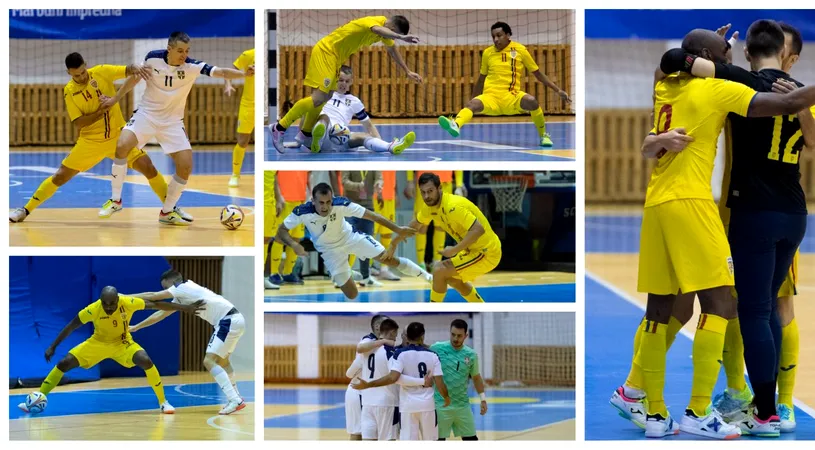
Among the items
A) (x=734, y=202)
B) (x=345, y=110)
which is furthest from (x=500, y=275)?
(x=734, y=202)

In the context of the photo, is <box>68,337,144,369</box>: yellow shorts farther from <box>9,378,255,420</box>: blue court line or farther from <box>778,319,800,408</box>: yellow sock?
<box>778,319,800,408</box>: yellow sock

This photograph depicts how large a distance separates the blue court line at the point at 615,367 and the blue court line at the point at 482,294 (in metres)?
0.56

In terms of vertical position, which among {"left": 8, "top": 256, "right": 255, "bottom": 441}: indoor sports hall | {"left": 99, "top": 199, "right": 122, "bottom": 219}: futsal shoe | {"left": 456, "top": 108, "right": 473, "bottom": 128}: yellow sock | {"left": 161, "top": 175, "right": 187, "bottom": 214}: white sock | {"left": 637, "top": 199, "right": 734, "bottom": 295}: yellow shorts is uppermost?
{"left": 456, "top": 108, "right": 473, "bottom": 128}: yellow sock

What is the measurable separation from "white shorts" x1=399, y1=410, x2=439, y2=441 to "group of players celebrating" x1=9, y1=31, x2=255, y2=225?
2741 millimetres

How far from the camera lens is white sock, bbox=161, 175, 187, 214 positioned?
8773 mm

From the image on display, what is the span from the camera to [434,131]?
1005 centimetres

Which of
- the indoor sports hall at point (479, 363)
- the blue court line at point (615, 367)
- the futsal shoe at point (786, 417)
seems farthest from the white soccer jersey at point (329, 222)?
the futsal shoe at point (786, 417)

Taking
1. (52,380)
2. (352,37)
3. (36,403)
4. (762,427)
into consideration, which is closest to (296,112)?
(352,37)

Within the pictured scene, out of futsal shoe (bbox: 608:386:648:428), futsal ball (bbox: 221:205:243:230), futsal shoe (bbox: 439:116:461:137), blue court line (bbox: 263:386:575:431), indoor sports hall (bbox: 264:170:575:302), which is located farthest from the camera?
indoor sports hall (bbox: 264:170:575:302)

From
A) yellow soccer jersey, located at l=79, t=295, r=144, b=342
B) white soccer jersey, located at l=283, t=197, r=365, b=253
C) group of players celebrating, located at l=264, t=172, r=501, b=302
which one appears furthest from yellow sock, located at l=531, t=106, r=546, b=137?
yellow soccer jersey, located at l=79, t=295, r=144, b=342

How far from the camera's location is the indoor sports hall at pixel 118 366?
831cm

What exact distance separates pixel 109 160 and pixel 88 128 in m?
7.12
